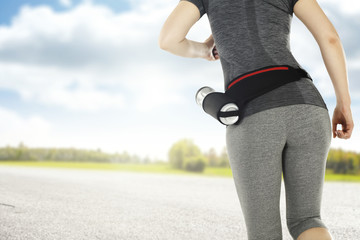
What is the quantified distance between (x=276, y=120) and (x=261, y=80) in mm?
151

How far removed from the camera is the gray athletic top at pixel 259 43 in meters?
1.17

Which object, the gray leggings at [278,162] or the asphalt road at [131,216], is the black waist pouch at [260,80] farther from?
the asphalt road at [131,216]

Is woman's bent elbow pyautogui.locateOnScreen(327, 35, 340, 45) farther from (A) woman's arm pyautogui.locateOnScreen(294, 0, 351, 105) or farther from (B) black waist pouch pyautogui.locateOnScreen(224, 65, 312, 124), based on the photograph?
(B) black waist pouch pyautogui.locateOnScreen(224, 65, 312, 124)

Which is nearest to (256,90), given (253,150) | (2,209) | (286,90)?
(286,90)

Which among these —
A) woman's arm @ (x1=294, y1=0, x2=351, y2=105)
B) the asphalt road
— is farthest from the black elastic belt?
the asphalt road

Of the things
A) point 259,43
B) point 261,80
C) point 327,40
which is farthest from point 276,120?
point 327,40

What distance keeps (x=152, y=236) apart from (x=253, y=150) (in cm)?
230

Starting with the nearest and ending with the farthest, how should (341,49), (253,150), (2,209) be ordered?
(253,150) → (341,49) → (2,209)

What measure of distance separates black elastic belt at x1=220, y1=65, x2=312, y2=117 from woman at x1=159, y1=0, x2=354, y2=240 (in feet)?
0.06

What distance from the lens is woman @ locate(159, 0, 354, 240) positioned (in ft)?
3.80

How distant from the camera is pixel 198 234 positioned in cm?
323

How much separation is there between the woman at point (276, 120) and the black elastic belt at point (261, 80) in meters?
0.02

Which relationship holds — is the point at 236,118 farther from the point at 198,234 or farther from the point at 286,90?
the point at 198,234

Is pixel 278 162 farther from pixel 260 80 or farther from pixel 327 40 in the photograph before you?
pixel 327 40
